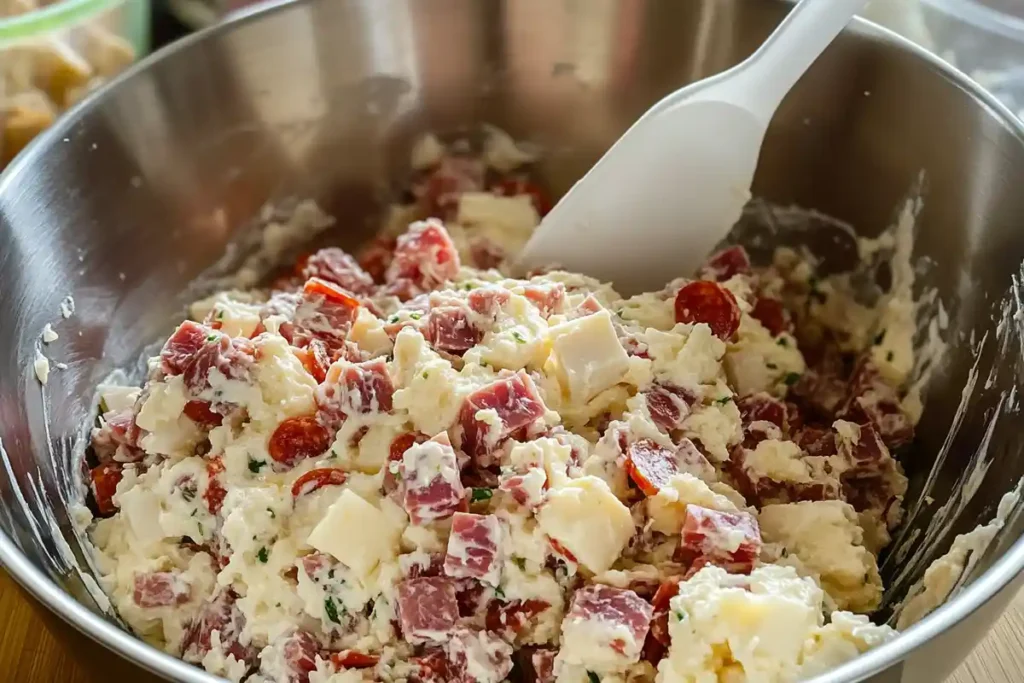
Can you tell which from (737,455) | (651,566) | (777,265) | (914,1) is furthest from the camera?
(914,1)

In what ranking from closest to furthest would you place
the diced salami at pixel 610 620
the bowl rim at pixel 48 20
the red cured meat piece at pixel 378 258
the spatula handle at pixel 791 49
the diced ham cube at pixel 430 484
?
the diced salami at pixel 610 620 < the diced ham cube at pixel 430 484 < the spatula handle at pixel 791 49 < the bowl rim at pixel 48 20 < the red cured meat piece at pixel 378 258

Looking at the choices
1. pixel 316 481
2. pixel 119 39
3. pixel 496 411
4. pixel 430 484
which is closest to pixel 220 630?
pixel 316 481

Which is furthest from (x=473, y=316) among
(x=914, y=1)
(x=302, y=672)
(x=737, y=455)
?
(x=914, y=1)

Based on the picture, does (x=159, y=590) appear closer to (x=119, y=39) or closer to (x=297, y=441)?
(x=297, y=441)

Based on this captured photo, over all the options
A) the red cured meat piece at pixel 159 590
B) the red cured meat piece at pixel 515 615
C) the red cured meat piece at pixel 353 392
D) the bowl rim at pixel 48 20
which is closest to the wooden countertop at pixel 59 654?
the red cured meat piece at pixel 159 590

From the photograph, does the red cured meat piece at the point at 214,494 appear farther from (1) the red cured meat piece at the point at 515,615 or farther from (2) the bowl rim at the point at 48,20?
(2) the bowl rim at the point at 48,20

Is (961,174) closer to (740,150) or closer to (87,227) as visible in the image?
(740,150)

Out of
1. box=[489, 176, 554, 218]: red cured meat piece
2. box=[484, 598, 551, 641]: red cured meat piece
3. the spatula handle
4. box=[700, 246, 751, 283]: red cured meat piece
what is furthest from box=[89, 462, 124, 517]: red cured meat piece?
the spatula handle
